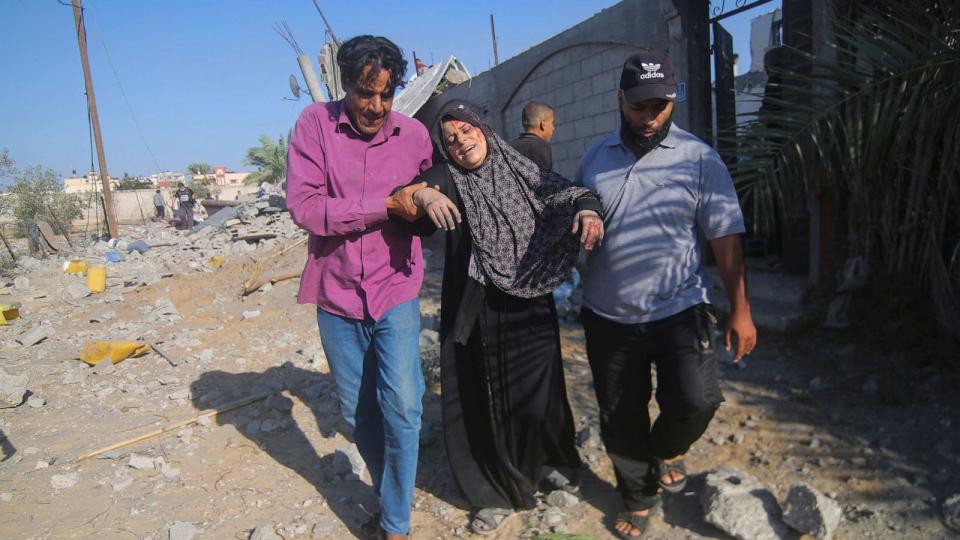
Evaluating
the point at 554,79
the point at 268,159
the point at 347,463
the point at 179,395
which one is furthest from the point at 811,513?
the point at 268,159

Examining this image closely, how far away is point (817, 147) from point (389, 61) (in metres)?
2.11

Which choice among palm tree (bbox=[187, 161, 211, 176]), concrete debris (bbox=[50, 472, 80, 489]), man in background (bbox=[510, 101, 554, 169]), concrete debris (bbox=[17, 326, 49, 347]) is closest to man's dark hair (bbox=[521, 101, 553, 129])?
man in background (bbox=[510, 101, 554, 169])

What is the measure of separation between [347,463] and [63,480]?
56.1 inches

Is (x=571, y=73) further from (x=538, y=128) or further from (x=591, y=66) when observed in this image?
(x=538, y=128)

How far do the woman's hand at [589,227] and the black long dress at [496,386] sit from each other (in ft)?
1.40

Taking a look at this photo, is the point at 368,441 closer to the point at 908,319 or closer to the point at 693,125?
the point at 908,319

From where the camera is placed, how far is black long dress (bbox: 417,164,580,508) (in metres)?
2.26

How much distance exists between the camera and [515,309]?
2.26 metres

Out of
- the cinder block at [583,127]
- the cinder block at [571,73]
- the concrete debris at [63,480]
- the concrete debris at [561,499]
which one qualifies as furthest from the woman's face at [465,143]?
the cinder block at [571,73]

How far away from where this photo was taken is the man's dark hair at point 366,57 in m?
1.99

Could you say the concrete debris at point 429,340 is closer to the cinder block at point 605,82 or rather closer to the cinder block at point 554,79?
the cinder block at point 605,82

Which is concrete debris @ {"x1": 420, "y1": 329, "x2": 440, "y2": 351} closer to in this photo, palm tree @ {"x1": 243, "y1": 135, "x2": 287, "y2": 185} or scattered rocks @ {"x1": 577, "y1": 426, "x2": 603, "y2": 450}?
scattered rocks @ {"x1": 577, "y1": 426, "x2": 603, "y2": 450}

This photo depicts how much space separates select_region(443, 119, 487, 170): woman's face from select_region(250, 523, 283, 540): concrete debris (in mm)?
1663

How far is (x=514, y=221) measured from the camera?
7.09 ft
